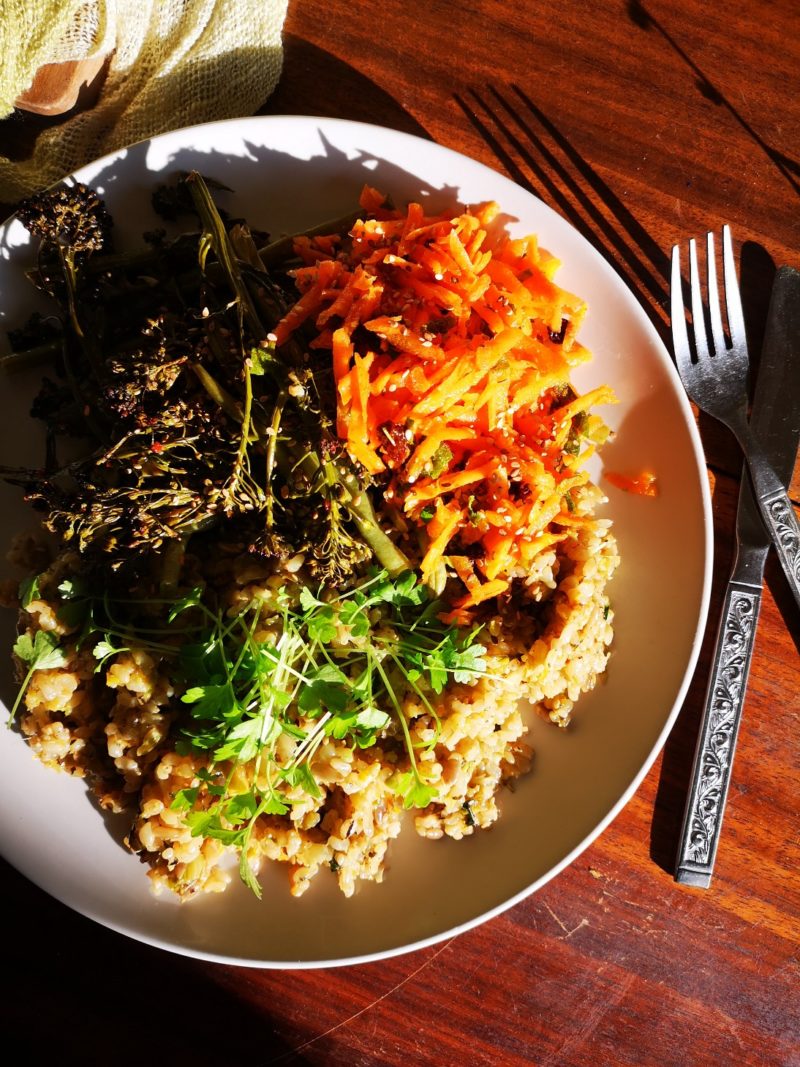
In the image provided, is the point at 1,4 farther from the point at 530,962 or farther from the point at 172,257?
the point at 530,962

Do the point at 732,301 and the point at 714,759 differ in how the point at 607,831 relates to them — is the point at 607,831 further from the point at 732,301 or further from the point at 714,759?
the point at 732,301

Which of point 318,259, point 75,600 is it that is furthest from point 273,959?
point 318,259

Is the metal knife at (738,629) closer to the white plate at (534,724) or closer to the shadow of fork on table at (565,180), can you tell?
the white plate at (534,724)

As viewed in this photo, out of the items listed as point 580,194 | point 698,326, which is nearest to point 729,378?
point 698,326

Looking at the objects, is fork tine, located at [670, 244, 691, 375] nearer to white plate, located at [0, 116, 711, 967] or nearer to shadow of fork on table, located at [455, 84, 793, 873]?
shadow of fork on table, located at [455, 84, 793, 873]

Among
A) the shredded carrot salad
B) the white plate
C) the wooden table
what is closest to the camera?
the shredded carrot salad

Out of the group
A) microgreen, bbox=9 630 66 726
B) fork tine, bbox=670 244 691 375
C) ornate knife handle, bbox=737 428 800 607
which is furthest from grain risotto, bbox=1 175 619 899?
ornate knife handle, bbox=737 428 800 607
